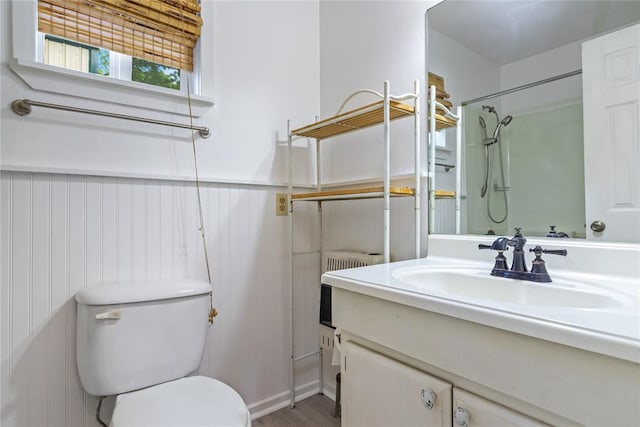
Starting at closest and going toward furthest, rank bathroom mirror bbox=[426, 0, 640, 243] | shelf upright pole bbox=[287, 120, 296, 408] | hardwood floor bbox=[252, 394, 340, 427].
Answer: bathroom mirror bbox=[426, 0, 640, 243], hardwood floor bbox=[252, 394, 340, 427], shelf upright pole bbox=[287, 120, 296, 408]

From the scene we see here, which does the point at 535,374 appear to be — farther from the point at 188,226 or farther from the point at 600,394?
the point at 188,226

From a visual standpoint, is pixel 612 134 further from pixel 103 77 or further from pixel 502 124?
pixel 103 77

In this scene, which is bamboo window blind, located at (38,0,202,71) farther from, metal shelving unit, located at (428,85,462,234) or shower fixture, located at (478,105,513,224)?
shower fixture, located at (478,105,513,224)

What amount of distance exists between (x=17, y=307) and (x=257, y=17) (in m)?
1.59

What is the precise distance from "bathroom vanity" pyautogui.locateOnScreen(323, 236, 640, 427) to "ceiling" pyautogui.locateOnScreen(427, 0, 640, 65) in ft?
2.08

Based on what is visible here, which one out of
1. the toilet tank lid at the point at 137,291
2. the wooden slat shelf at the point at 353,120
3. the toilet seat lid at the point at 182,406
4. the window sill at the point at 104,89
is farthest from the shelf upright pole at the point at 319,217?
the toilet seat lid at the point at 182,406

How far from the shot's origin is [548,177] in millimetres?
1014

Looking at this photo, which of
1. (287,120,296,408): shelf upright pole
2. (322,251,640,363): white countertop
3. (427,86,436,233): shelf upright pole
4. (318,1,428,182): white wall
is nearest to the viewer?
(322,251,640,363): white countertop

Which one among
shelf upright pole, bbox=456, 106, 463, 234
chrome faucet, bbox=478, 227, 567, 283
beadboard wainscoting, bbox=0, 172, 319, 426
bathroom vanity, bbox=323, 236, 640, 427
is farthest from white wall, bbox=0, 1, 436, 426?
bathroom vanity, bbox=323, 236, 640, 427

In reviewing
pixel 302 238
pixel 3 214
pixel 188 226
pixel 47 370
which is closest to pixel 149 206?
pixel 188 226

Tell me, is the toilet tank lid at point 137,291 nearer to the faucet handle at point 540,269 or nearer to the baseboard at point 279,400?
the baseboard at point 279,400

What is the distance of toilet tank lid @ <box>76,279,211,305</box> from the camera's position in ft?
3.66

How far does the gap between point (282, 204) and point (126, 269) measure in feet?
2.54

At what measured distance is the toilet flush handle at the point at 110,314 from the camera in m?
1.10
